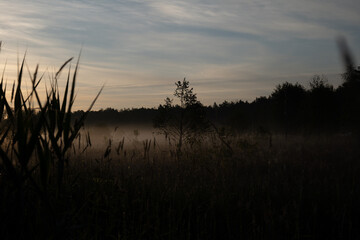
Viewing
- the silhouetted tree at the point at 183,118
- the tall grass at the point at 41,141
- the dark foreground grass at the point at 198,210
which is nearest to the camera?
the tall grass at the point at 41,141

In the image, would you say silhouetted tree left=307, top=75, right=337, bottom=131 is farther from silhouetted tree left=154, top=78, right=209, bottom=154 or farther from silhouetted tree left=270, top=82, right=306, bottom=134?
silhouetted tree left=154, top=78, right=209, bottom=154

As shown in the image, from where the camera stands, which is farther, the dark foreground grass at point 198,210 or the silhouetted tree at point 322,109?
the silhouetted tree at point 322,109

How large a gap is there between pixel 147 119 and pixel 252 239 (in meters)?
96.1

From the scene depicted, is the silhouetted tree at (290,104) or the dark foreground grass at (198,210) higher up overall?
the silhouetted tree at (290,104)

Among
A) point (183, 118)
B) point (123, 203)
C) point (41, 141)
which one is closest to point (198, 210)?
point (123, 203)

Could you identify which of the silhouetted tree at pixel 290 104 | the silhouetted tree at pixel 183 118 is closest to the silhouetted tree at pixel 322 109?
the silhouetted tree at pixel 290 104

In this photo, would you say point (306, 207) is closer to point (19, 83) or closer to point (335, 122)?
point (19, 83)

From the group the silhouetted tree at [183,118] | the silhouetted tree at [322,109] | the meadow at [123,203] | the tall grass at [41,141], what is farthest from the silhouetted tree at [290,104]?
the tall grass at [41,141]

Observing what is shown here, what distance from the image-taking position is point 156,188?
4430mm

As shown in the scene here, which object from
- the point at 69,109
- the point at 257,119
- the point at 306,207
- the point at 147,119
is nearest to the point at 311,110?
the point at 257,119

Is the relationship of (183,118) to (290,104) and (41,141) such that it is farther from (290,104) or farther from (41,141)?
(290,104)

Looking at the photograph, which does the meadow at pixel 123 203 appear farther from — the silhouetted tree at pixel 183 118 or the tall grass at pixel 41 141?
the silhouetted tree at pixel 183 118

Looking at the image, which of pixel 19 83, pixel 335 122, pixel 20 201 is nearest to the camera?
pixel 20 201

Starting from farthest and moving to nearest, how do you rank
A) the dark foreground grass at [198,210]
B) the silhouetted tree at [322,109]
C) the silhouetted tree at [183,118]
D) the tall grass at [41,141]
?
the silhouetted tree at [322,109] → the silhouetted tree at [183,118] → the dark foreground grass at [198,210] → the tall grass at [41,141]
